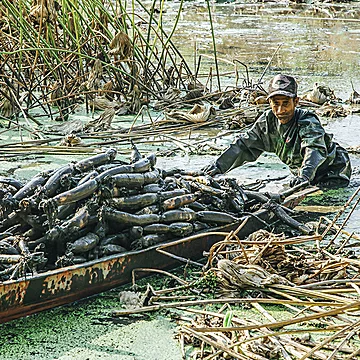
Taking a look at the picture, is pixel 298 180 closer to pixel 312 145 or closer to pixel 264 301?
pixel 312 145

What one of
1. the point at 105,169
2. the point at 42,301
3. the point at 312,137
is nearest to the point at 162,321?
the point at 42,301

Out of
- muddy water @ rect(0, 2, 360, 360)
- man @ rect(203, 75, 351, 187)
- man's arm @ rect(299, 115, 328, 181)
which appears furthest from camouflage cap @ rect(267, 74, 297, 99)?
muddy water @ rect(0, 2, 360, 360)

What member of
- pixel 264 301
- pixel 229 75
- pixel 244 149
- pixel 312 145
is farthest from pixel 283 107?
pixel 229 75

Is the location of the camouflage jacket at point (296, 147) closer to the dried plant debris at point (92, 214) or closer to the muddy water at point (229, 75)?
the muddy water at point (229, 75)

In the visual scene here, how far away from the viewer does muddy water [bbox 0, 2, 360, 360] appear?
3.24 meters

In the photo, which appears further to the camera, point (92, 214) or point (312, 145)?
point (312, 145)

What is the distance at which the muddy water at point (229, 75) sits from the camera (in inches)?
127

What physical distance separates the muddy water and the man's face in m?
0.50

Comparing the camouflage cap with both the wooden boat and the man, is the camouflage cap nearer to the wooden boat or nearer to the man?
the man

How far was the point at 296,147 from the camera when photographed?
18.5ft

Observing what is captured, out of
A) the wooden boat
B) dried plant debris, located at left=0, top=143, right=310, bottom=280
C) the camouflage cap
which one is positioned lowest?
the wooden boat

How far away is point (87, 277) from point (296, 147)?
2499 mm

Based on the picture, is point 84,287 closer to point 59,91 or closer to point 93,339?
point 93,339

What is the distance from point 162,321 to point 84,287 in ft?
1.45
